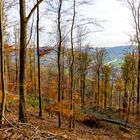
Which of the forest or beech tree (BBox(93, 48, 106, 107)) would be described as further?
beech tree (BBox(93, 48, 106, 107))

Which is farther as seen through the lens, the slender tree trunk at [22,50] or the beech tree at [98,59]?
the beech tree at [98,59]

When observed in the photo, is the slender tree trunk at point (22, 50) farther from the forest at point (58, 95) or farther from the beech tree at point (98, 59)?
the beech tree at point (98, 59)

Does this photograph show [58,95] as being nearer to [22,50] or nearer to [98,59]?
[22,50]

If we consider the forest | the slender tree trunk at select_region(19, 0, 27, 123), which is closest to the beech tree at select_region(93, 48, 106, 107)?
the forest

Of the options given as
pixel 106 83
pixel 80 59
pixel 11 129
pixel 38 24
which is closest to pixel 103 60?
pixel 106 83

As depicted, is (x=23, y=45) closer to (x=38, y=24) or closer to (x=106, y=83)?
(x=38, y=24)

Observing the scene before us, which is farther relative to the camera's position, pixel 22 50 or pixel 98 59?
pixel 98 59

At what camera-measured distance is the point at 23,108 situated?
12.3m

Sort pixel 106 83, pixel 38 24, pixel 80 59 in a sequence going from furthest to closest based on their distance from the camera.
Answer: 1. pixel 106 83
2. pixel 80 59
3. pixel 38 24

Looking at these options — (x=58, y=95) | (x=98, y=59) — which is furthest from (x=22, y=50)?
(x=98, y=59)

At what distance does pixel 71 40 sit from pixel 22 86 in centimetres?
1362

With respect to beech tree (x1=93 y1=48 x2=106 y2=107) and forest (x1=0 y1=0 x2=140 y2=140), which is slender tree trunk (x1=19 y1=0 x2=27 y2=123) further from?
beech tree (x1=93 y1=48 x2=106 y2=107)

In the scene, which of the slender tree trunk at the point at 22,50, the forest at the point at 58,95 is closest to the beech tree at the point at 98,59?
the forest at the point at 58,95

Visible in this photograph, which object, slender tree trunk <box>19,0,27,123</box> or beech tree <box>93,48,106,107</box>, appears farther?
beech tree <box>93,48,106,107</box>
